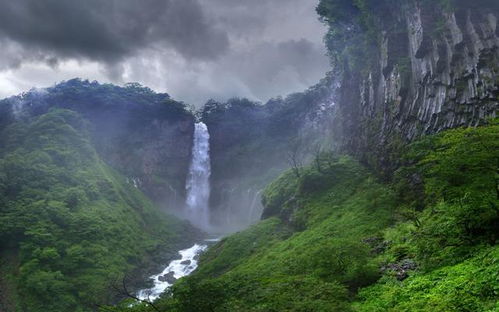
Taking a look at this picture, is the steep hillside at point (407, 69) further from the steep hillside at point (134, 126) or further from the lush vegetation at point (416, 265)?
the steep hillside at point (134, 126)

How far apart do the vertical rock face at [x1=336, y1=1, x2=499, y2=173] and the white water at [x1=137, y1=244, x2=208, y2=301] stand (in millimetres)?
33154

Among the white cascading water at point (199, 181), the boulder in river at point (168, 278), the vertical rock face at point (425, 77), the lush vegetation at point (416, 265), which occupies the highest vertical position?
the white cascading water at point (199, 181)

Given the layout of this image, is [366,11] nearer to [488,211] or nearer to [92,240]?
[488,211]

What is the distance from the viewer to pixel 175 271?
198 ft

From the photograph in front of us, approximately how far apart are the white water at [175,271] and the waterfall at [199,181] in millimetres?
31872

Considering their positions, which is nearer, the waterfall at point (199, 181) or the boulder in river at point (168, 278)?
the boulder in river at point (168, 278)

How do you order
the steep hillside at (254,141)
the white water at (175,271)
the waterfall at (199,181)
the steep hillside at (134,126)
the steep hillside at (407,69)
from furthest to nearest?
1. the waterfall at (199,181)
2. the steep hillside at (134,126)
3. the steep hillside at (254,141)
4. the white water at (175,271)
5. the steep hillside at (407,69)

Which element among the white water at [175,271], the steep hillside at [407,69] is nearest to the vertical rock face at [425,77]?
the steep hillside at [407,69]

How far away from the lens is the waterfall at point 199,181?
107562mm

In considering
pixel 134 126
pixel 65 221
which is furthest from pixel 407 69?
pixel 134 126

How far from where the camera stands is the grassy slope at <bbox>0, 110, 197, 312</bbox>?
46219 mm

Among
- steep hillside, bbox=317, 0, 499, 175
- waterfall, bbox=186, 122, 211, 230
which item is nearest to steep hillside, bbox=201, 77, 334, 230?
waterfall, bbox=186, 122, 211, 230

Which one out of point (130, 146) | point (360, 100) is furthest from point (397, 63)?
point (130, 146)

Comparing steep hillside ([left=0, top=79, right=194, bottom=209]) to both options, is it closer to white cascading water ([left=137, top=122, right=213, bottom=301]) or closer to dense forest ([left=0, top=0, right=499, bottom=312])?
dense forest ([left=0, top=0, right=499, bottom=312])
